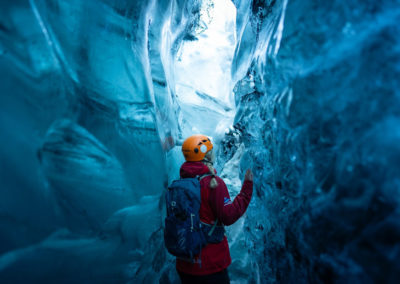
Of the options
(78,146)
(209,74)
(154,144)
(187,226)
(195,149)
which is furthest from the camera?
(209,74)

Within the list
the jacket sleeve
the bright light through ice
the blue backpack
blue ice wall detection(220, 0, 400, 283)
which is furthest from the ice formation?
the bright light through ice

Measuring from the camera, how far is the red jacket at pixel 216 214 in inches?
57.2

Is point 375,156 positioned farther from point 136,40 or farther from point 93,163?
point 136,40

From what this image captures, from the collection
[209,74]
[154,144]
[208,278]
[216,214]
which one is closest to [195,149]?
[216,214]

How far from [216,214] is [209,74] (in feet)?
12.8

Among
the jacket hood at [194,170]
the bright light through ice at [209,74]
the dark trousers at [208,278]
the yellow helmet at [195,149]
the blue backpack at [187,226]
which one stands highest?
the bright light through ice at [209,74]

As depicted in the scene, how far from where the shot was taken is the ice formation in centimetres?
90

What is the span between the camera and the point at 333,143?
1.07 metres

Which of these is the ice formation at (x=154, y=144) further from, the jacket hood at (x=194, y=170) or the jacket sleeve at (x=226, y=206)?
the jacket hood at (x=194, y=170)

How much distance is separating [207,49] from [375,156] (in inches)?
186

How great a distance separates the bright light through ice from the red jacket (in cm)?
247

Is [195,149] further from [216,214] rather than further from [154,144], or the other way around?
[154,144]

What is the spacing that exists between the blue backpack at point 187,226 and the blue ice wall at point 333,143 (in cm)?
55

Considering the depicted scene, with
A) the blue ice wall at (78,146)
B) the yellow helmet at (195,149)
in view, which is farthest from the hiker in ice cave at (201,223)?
the blue ice wall at (78,146)
